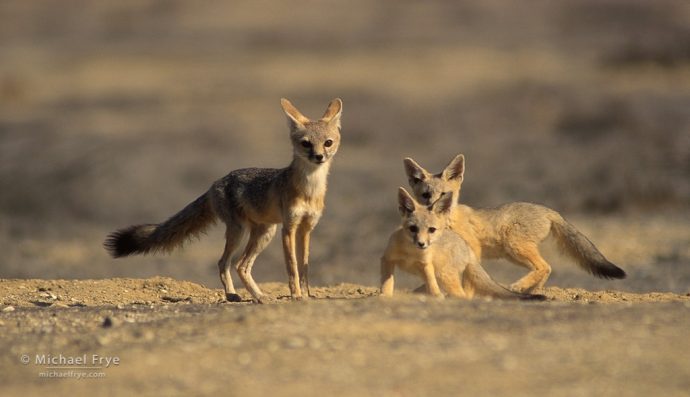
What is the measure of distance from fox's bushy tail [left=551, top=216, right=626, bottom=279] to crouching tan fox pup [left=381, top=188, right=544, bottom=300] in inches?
58.4

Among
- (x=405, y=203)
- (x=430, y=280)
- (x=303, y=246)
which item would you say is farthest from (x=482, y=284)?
(x=303, y=246)

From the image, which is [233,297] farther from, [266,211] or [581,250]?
[581,250]

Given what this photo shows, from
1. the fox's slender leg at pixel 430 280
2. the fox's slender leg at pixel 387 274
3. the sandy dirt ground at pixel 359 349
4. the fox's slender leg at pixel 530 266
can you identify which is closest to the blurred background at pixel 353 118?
the fox's slender leg at pixel 530 266

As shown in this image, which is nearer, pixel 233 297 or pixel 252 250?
pixel 233 297

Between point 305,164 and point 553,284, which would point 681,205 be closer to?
point 553,284

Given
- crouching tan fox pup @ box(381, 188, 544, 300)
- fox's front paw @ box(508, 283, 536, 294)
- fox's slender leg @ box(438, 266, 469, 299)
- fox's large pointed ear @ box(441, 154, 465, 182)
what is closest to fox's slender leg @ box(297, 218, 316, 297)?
crouching tan fox pup @ box(381, 188, 544, 300)

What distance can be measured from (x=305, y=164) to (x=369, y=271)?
232 inches

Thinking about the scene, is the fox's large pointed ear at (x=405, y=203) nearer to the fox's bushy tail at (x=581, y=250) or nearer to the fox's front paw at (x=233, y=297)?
the fox's front paw at (x=233, y=297)

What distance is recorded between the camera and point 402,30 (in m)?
42.2

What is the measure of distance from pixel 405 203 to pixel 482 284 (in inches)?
35.9

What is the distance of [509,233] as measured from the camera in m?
10.4

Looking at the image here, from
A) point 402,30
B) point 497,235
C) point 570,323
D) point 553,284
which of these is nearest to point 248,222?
point 497,235

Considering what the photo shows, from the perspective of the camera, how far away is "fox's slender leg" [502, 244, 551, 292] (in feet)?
34.2

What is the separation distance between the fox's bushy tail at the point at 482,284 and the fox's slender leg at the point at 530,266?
3.30 ft
